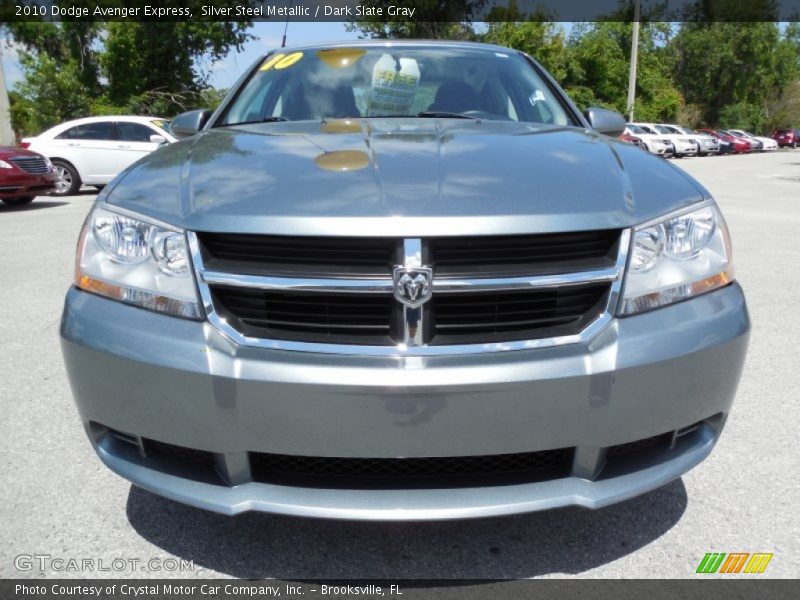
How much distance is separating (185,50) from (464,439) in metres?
26.4

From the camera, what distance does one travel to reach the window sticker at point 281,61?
132 inches

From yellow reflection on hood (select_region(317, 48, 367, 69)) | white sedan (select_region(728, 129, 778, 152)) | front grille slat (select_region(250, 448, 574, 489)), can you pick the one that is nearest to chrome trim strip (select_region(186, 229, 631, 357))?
front grille slat (select_region(250, 448, 574, 489))

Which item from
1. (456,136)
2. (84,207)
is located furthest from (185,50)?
(456,136)

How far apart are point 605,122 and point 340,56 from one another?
1265mm

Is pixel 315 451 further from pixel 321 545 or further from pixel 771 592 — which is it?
pixel 771 592

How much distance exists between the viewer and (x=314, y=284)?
1.65 metres

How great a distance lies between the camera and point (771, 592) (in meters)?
1.87

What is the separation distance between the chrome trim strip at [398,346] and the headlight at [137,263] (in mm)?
32

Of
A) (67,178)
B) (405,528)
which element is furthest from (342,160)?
(67,178)

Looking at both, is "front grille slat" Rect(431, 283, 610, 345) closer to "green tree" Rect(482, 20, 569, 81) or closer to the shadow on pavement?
the shadow on pavement

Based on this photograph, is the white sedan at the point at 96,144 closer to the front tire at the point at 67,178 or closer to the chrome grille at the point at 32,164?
the front tire at the point at 67,178

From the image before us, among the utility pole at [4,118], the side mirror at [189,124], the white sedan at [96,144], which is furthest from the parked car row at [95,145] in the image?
the side mirror at [189,124]

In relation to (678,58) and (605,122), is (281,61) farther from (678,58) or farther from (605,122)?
(678,58)

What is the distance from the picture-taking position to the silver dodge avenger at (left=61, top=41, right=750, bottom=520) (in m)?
1.62
